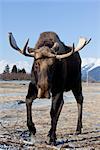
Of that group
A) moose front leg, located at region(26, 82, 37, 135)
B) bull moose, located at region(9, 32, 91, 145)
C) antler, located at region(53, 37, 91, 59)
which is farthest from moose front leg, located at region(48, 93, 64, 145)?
antler, located at region(53, 37, 91, 59)

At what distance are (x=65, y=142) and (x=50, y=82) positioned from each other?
4.55 ft

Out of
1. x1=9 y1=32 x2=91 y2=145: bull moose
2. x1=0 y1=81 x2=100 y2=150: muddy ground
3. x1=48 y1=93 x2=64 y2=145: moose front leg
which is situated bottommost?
x1=0 y1=81 x2=100 y2=150: muddy ground

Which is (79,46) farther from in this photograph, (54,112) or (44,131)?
(44,131)

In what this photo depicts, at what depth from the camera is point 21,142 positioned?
8.30 meters

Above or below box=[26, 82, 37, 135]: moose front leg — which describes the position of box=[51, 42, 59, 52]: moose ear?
above

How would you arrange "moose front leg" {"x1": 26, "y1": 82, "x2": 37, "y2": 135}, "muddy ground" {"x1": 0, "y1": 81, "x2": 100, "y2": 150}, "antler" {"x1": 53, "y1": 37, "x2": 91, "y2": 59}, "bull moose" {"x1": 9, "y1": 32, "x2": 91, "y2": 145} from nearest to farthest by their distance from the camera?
"muddy ground" {"x1": 0, "y1": 81, "x2": 100, "y2": 150} → "bull moose" {"x1": 9, "y1": 32, "x2": 91, "y2": 145} → "antler" {"x1": 53, "y1": 37, "x2": 91, "y2": 59} → "moose front leg" {"x1": 26, "y1": 82, "x2": 37, "y2": 135}

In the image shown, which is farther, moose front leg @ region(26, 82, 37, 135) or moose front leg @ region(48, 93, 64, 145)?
moose front leg @ region(26, 82, 37, 135)

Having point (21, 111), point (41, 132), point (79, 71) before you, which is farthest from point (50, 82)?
point (21, 111)

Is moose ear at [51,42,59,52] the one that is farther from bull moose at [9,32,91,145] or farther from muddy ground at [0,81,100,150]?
muddy ground at [0,81,100,150]

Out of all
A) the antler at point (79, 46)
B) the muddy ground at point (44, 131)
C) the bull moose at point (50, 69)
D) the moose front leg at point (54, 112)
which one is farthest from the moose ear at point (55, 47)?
the muddy ground at point (44, 131)

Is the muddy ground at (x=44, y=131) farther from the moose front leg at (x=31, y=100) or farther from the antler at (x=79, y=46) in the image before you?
the antler at (x=79, y=46)

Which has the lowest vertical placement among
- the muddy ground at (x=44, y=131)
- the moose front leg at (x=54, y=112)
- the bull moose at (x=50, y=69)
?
the muddy ground at (x=44, y=131)

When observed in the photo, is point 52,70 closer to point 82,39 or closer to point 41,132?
point 82,39

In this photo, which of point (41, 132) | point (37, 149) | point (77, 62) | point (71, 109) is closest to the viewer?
point (37, 149)
